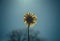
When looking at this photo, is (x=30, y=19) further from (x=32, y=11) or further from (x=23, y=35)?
(x=23, y=35)

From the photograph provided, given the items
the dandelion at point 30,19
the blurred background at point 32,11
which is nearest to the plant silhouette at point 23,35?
the blurred background at point 32,11

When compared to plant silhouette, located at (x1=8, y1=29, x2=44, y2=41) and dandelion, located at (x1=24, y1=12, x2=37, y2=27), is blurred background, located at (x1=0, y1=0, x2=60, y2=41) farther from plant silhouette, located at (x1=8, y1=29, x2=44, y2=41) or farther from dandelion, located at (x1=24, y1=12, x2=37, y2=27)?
dandelion, located at (x1=24, y1=12, x2=37, y2=27)

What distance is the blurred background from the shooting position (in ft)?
7.23

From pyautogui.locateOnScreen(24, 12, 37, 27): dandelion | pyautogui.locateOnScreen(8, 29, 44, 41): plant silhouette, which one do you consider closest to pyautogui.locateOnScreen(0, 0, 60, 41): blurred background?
pyautogui.locateOnScreen(8, 29, 44, 41): plant silhouette

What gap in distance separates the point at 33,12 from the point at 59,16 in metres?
0.46

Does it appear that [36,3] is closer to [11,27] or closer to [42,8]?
[42,8]

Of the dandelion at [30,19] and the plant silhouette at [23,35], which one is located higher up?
the dandelion at [30,19]

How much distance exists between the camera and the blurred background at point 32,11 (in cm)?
220

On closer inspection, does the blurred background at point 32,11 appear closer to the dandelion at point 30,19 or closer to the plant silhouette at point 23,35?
the plant silhouette at point 23,35

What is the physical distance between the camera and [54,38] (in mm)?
2199

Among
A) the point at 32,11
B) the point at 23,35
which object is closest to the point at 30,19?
the point at 32,11

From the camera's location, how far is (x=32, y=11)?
7.25 ft

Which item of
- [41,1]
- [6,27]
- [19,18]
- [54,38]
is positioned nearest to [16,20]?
[19,18]

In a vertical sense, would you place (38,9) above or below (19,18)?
above
